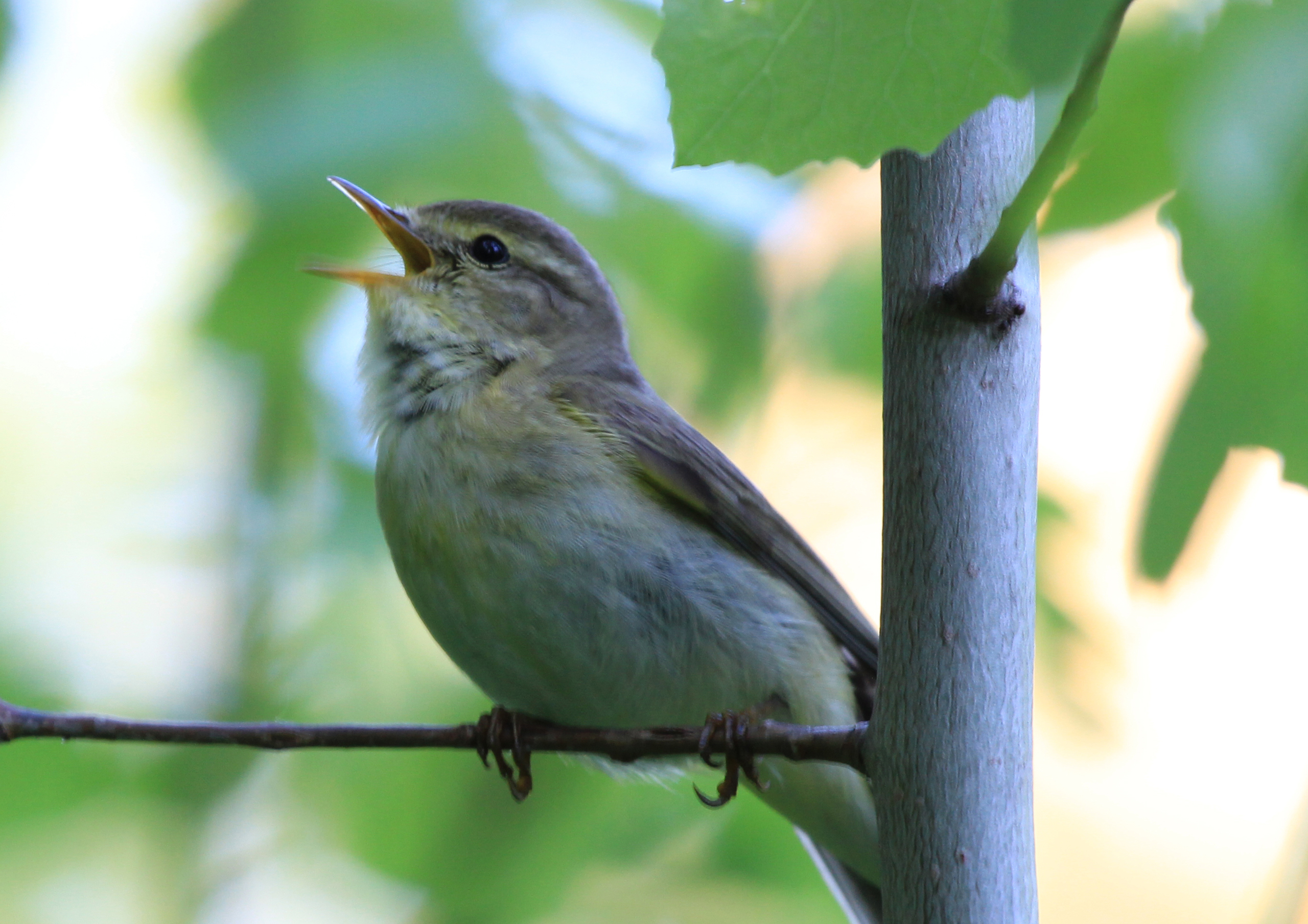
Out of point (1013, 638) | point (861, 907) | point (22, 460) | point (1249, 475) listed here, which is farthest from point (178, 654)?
point (1249, 475)

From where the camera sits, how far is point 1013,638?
5.34 feet

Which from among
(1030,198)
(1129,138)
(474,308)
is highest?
(1129,138)

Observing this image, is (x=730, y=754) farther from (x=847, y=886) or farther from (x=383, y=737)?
(x=847, y=886)

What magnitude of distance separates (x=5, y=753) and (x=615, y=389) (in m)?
1.81

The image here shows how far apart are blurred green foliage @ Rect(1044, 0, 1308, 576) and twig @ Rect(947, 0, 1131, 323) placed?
188 mm

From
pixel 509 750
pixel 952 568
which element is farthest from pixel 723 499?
pixel 952 568

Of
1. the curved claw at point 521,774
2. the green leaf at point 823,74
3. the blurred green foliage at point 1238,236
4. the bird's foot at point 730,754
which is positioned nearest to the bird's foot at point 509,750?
the curved claw at point 521,774

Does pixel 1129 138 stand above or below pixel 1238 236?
above

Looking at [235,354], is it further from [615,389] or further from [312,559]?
[615,389]

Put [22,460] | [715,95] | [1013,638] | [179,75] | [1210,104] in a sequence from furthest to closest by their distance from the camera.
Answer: [22,460] → [179,75] → [1013,638] → [1210,104] → [715,95]

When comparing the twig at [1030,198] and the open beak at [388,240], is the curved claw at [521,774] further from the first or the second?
the twig at [1030,198]

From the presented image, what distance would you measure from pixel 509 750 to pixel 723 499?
0.84 metres

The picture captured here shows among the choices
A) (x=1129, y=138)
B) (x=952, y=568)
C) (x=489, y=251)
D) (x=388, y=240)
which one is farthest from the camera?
(x=489, y=251)

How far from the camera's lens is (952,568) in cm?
159
